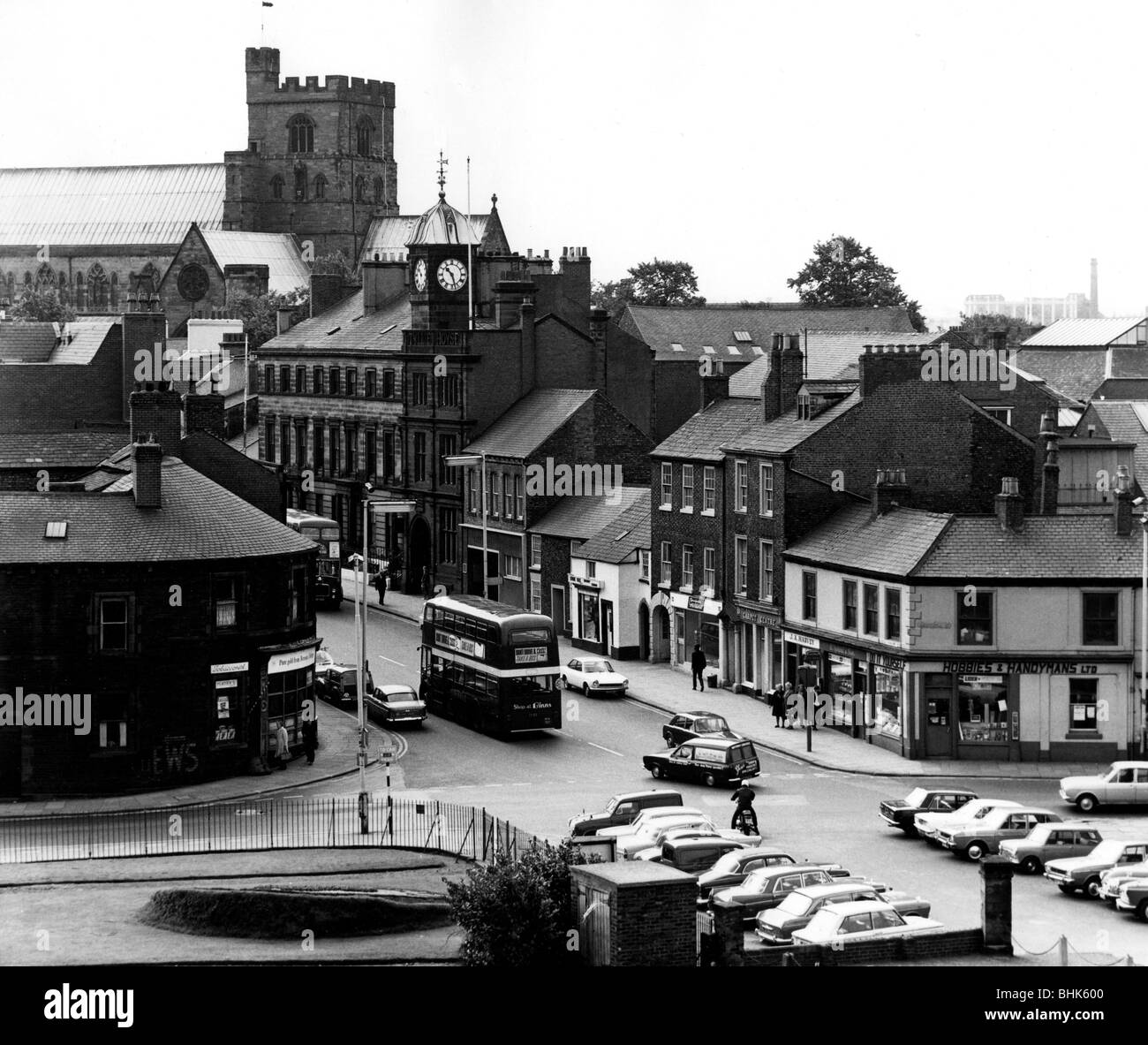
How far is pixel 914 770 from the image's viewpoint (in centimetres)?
5619

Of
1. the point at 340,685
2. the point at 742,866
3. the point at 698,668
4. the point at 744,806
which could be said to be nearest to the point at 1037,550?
the point at 698,668

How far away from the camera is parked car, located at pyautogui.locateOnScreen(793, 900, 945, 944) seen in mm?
34688

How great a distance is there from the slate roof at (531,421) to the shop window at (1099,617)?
31459 millimetres

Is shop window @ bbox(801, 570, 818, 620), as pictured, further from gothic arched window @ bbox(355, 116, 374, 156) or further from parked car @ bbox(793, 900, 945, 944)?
gothic arched window @ bbox(355, 116, 374, 156)

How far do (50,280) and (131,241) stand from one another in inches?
342

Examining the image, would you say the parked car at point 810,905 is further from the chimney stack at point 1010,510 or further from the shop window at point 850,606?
the shop window at point 850,606

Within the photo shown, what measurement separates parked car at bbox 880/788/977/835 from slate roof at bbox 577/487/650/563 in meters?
28.4

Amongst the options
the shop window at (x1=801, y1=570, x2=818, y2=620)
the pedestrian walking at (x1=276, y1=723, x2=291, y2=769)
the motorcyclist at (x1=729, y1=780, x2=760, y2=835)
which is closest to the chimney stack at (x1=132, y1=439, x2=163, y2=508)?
the pedestrian walking at (x1=276, y1=723, x2=291, y2=769)

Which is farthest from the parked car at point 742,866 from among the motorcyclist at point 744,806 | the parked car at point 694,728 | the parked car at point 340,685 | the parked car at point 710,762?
the parked car at point 340,685

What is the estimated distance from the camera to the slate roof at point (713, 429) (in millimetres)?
71562

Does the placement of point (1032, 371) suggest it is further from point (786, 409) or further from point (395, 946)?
point (395, 946)

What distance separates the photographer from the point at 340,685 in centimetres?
6662

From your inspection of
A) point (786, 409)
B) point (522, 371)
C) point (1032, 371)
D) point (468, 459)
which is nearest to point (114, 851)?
point (786, 409)

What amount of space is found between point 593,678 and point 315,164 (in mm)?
123136
